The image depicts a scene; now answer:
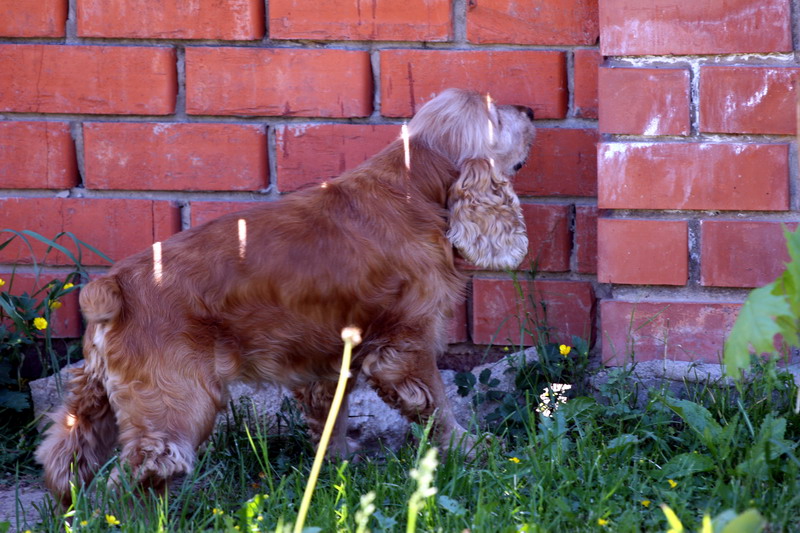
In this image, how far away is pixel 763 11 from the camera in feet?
8.18

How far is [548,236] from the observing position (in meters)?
2.94

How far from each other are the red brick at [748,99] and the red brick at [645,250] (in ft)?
1.05

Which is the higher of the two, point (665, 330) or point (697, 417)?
point (665, 330)

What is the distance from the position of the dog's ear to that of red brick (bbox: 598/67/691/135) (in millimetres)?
386

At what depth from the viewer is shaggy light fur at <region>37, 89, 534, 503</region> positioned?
7.30ft

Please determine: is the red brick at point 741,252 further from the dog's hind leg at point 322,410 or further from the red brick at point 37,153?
the red brick at point 37,153

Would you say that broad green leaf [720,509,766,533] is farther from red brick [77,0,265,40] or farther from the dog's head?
red brick [77,0,265,40]

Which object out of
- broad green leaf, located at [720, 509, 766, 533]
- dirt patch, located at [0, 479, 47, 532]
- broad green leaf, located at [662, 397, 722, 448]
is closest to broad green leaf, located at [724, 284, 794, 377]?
broad green leaf, located at [720, 509, 766, 533]

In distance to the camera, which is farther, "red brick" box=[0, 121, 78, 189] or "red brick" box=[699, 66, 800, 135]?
"red brick" box=[0, 121, 78, 189]

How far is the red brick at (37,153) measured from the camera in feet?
9.71

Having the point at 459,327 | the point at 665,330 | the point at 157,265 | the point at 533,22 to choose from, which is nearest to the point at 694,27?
the point at 533,22

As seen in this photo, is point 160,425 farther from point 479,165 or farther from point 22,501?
point 479,165

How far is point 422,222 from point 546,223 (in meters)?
0.58

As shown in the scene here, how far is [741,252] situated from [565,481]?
3.39 feet
